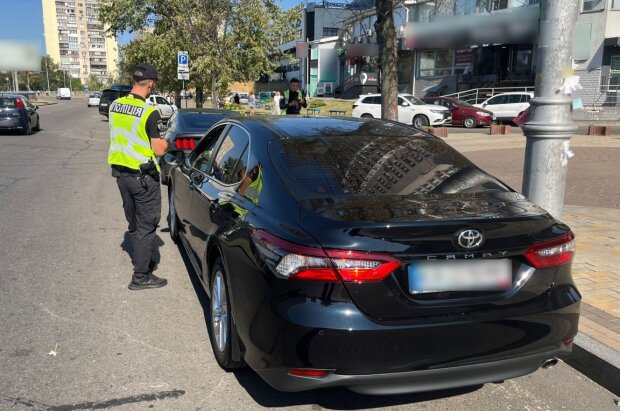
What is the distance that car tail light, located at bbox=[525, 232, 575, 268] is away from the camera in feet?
9.50

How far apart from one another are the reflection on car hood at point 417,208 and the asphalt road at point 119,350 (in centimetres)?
120

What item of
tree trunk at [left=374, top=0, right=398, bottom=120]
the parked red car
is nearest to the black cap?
tree trunk at [left=374, top=0, right=398, bottom=120]

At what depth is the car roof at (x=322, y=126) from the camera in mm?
3893

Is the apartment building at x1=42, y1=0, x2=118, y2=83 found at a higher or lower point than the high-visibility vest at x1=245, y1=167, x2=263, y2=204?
higher

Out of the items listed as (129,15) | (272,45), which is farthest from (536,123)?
(129,15)

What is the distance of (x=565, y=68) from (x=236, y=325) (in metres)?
3.36

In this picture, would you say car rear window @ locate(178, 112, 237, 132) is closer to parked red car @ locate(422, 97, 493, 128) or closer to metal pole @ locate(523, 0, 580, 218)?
metal pole @ locate(523, 0, 580, 218)

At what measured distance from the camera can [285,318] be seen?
2.66 meters

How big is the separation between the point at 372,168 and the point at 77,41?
155889 millimetres

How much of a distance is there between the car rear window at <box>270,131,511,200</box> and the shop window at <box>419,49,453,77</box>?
37937mm

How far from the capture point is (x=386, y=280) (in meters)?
2.63

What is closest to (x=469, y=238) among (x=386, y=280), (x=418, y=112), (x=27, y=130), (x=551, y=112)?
(x=386, y=280)

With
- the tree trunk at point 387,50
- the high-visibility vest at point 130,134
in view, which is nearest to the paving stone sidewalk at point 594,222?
the tree trunk at point 387,50

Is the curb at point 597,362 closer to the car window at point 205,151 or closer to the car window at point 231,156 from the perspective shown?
the car window at point 231,156
